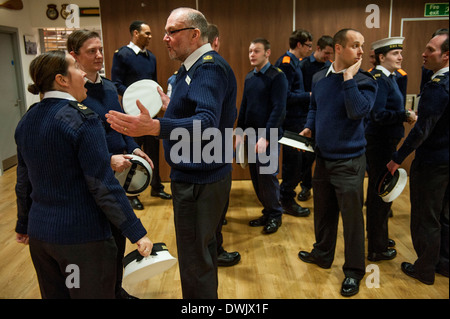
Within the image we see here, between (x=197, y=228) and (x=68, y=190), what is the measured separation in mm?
673

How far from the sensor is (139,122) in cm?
150

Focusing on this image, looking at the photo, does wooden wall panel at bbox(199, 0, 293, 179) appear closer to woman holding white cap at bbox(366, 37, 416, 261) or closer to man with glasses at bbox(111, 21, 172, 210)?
man with glasses at bbox(111, 21, 172, 210)

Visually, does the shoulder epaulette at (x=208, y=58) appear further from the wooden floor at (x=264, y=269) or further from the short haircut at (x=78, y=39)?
the wooden floor at (x=264, y=269)

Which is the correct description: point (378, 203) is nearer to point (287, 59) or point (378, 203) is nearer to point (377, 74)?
point (377, 74)

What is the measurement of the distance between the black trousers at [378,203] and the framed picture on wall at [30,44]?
5741 millimetres

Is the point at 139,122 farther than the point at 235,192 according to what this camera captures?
No

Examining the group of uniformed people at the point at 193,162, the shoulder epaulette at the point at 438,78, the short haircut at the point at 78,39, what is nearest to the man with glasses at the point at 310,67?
the group of uniformed people at the point at 193,162

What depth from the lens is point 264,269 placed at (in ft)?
9.28

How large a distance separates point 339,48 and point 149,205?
2694mm

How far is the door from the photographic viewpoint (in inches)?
227

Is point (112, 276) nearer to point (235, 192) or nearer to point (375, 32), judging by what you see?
point (235, 192)

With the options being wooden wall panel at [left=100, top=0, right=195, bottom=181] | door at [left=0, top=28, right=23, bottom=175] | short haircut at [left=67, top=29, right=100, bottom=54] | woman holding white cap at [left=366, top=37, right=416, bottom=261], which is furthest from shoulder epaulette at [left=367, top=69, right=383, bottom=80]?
door at [left=0, top=28, right=23, bottom=175]

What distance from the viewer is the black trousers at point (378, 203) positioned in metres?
2.90

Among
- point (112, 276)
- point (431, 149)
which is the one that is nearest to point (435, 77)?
point (431, 149)
